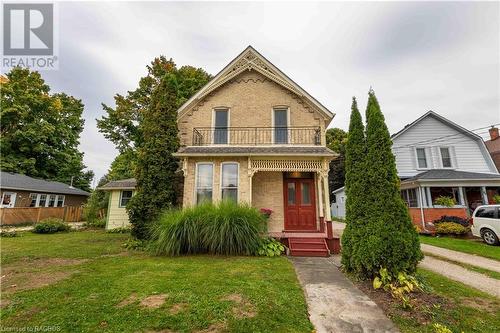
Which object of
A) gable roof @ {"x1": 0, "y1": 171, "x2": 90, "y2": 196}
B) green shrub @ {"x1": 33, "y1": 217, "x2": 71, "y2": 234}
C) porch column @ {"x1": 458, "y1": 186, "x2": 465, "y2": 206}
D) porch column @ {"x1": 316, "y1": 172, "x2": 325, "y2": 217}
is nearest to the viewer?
porch column @ {"x1": 316, "y1": 172, "x2": 325, "y2": 217}

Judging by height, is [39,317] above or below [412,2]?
below

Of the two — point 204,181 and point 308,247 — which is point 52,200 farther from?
point 308,247

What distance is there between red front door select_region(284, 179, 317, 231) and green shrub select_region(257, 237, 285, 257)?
80.7 inches

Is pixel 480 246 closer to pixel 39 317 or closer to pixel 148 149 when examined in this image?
pixel 39 317

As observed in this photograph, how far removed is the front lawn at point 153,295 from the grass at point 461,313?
1636 mm

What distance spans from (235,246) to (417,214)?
13.3m

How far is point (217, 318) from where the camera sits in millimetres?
3096

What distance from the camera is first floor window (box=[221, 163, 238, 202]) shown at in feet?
31.9

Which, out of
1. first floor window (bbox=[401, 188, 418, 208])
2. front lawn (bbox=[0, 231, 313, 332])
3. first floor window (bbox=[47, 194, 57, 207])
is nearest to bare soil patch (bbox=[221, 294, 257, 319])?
front lawn (bbox=[0, 231, 313, 332])

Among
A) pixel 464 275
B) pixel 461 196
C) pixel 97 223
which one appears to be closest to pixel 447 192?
pixel 461 196

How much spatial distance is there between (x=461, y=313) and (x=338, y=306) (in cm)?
191

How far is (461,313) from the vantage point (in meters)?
3.37

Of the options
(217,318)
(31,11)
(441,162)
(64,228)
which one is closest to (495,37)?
(441,162)

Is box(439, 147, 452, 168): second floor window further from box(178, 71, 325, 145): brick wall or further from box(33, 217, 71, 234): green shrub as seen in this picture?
box(33, 217, 71, 234): green shrub
